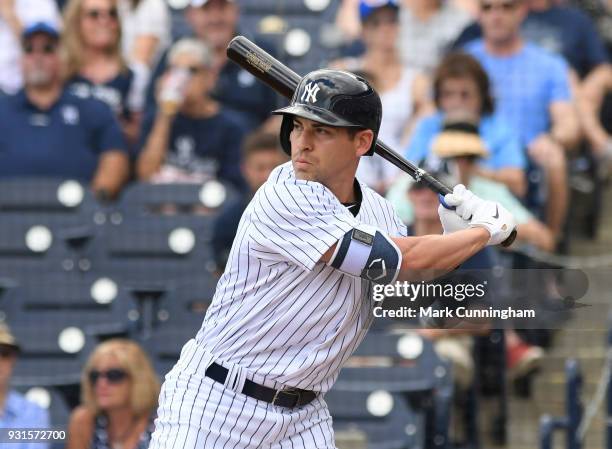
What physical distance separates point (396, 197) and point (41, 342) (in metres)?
1.73

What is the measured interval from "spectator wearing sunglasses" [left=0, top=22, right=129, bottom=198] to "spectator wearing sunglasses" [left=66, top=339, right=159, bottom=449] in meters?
1.40

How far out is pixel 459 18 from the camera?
6996 mm

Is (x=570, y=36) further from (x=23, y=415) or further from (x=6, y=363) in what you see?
(x=23, y=415)

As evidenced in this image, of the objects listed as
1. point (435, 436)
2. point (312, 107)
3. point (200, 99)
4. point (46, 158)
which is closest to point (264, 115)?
point (200, 99)

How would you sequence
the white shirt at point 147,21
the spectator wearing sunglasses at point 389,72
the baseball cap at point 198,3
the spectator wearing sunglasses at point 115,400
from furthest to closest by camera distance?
the white shirt at point 147,21 < the baseball cap at point 198,3 < the spectator wearing sunglasses at point 389,72 < the spectator wearing sunglasses at point 115,400

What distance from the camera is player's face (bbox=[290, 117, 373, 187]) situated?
132 inches

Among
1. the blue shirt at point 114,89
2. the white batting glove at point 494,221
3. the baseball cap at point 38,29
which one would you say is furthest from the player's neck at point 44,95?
the white batting glove at point 494,221

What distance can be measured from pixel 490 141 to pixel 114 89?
2.02 m

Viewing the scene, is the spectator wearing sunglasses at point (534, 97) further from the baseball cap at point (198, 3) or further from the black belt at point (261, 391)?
the black belt at point (261, 391)

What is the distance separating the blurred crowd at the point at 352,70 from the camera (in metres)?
6.34

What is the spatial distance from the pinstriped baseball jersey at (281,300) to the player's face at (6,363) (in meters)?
2.11

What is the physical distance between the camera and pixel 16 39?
23.1ft

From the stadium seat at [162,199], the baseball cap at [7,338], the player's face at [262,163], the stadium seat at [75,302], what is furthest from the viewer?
the stadium seat at [162,199]

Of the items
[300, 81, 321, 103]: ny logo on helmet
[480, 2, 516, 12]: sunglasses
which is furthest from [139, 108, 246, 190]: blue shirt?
[300, 81, 321, 103]: ny logo on helmet
